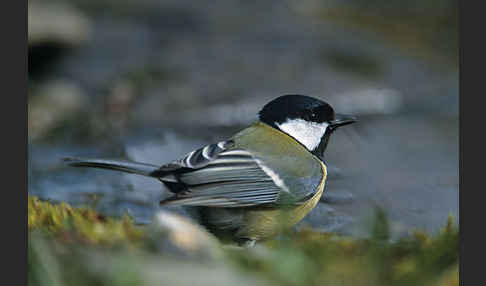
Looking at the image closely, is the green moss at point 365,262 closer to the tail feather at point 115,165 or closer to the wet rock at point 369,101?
the tail feather at point 115,165

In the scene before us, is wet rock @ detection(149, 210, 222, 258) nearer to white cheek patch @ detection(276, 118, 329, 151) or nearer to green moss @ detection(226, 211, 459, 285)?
green moss @ detection(226, 211, 459, 285)

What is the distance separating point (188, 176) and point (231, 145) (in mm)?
279

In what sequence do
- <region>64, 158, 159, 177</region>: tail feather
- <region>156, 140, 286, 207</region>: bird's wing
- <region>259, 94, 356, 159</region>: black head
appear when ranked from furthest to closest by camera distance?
<region>259, 94, 356, 159</region>: black head → <region>64, 158, 159, 177</region>: tail feather → <region>156, 140, 286, 207</region>: bird's wing

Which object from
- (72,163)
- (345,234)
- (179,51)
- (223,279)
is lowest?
(345,234)

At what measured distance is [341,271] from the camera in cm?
156

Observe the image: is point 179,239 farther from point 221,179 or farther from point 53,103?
point 53,103

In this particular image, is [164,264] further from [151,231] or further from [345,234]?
[345,234]

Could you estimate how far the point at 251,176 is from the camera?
89.0 inches

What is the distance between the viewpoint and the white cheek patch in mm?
2551

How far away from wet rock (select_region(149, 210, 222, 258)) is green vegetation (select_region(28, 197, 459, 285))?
2 centimetres

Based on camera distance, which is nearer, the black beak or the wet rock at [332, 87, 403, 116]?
the black beak

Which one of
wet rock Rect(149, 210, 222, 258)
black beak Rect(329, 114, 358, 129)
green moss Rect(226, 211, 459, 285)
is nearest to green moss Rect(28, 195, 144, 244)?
wet rock Rect(149, 210, 222, 258)

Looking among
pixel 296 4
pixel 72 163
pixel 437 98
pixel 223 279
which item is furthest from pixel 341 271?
pixel 296 4

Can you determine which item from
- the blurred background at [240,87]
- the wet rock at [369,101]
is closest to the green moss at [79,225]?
the blurred background at [240,87]
